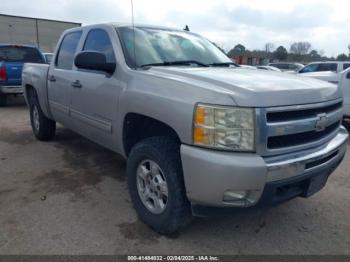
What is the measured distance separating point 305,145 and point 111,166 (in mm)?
2855

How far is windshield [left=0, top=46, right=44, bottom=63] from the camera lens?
33.7ft

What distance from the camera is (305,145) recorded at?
104 inches

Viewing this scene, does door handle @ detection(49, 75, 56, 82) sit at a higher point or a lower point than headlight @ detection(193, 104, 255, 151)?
higher

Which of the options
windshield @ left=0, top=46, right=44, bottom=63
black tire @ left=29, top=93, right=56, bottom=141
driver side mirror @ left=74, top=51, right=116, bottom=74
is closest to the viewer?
driver side mirror @ left=74, top=51, right=116, bottom=74

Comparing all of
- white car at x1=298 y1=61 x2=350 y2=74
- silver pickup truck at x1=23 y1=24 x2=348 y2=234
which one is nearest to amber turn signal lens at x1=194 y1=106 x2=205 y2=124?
silver pickup truck at x1=23 y1=24 x2=348 y2=234

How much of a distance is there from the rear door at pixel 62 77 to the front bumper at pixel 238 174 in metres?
2.55

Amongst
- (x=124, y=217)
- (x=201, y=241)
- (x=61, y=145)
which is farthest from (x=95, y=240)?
(x=61, y=145)

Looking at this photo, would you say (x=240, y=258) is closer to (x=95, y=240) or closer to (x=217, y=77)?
(x=95, y=240)

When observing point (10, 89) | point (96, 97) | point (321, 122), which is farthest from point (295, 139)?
point (10, 89)

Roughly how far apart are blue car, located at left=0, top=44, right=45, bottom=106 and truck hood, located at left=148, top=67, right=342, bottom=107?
8.10m

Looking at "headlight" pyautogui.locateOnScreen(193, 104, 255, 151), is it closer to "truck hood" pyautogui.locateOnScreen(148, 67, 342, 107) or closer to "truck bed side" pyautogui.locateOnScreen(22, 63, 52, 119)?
"truck hood" pyautogui.locateOnScreen(148, 67, 342, 107)

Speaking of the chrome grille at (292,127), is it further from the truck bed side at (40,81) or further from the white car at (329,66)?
the white car at (329,66)

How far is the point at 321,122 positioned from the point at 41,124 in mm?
4715

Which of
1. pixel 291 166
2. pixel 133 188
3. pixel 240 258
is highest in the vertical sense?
pixel 291 166
